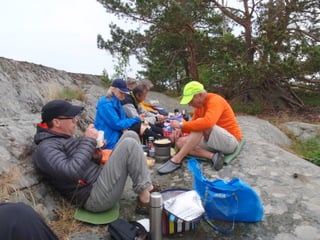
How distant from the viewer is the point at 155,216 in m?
2.87

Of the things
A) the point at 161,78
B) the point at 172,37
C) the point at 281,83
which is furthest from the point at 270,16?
the point at 161,78

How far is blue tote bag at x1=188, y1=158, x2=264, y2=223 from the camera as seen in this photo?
3082 mm

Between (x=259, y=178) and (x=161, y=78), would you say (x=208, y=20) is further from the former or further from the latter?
(x=259, y=178)

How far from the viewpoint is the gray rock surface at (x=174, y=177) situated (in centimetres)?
316

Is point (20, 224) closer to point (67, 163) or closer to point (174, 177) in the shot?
point (67, 163)

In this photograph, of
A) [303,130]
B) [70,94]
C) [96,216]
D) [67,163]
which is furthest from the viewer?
[303,130]

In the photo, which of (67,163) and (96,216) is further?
(96,216)

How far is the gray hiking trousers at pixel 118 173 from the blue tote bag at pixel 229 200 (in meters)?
0.57

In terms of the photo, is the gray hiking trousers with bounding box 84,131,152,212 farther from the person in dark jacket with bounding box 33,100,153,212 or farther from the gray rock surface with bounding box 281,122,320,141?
the gray rock surface with bounding box 281,122,320,141

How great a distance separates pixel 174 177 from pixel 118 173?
138 centimetres

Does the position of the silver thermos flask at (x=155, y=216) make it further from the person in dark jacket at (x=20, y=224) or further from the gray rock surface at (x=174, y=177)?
the person in dark jacket at (x=20, y=224)

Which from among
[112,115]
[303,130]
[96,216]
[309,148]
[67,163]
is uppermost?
[112,115]

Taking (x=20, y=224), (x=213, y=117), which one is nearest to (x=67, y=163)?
(x=20, y=224)

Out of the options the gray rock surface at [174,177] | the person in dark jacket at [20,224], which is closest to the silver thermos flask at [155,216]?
the gray rock surface at [174,177]
